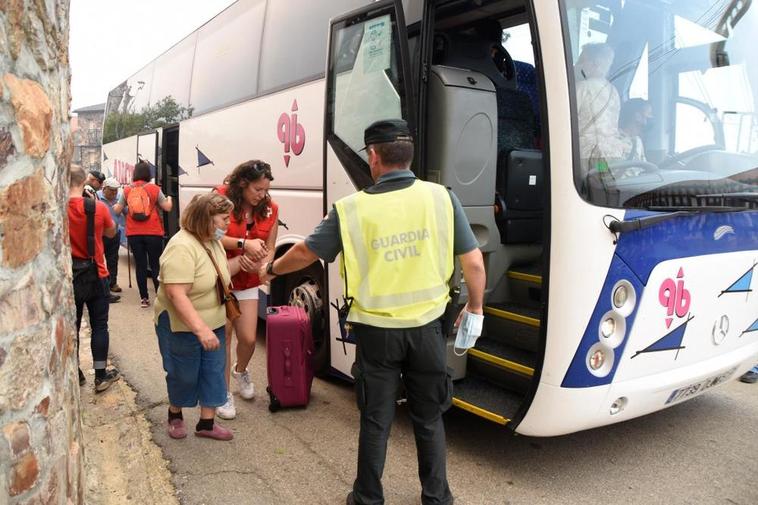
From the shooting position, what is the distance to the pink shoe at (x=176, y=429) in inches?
145

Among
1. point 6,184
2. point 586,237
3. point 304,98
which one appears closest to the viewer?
point 6,184

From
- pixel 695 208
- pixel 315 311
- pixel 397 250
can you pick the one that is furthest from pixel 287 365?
pixel 695 208

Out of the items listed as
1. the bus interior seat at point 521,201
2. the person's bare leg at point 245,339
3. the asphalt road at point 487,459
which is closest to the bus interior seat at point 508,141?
the bus interior seat at point 521,201

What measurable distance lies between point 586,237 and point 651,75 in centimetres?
109

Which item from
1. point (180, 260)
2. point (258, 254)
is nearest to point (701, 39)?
point (258, 254)

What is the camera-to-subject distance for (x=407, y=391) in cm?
284

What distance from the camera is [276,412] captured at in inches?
165

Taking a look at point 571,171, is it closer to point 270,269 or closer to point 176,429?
point 270,269

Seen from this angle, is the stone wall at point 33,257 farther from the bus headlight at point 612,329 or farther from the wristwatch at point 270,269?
the bus headlight at point 612,329

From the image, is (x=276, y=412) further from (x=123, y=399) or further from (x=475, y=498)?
(x=475, y=498)

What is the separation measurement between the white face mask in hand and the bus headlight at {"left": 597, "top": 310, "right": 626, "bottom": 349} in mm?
620

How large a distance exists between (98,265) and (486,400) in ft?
9.50

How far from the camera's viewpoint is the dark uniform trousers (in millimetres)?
2703

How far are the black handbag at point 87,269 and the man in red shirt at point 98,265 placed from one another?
14 millimetres
